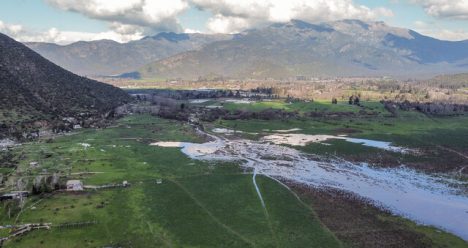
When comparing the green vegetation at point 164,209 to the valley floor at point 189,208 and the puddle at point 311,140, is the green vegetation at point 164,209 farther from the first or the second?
the puddle at point 311,140

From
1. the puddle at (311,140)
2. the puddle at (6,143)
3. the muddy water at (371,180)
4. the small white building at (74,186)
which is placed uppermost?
the puddle at (6,143)

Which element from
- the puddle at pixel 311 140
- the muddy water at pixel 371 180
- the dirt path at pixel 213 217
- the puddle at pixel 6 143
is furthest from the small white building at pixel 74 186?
the puddle at pixel 311 140

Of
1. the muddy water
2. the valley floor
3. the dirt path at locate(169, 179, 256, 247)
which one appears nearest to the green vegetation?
the dirt path at locate(169, 179, 256, 247)

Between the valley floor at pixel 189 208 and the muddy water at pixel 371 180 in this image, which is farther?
the muddy water at pixel 371 180

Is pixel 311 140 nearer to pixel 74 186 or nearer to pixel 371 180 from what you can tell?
pixel 371 180

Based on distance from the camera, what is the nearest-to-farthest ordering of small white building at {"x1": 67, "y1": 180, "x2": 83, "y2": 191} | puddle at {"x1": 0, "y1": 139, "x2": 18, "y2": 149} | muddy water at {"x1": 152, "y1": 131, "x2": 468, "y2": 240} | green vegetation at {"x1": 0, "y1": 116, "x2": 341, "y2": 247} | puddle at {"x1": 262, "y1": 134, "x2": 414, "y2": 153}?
green vegetation at {"x1": 0, "y1": 116, "x2": 341, "y2": 247}, muddy water at {"x1": 152, "y1": 131, "x2": 468, "y2": 240}, small white building at {"x1": 67, "y1": 180, "x2": 83, "y2": 191}, puddle at {"x1": 0, "y1": 139, "x2": 18, "y2": 149}, puddle at {"x1": 262, "y1": 134, "x2": 414, "y2": 153}

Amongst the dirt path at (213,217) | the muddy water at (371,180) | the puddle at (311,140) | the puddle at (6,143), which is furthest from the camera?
the puddle at (311,140)

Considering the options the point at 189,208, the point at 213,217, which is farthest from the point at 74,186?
the point at 213,217

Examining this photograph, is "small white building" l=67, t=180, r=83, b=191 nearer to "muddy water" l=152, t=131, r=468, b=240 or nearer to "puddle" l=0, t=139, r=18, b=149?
"muddy water" l=152, t=131, r=468, b=240

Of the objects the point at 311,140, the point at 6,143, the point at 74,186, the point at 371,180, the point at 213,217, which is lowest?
the point at 371,180
